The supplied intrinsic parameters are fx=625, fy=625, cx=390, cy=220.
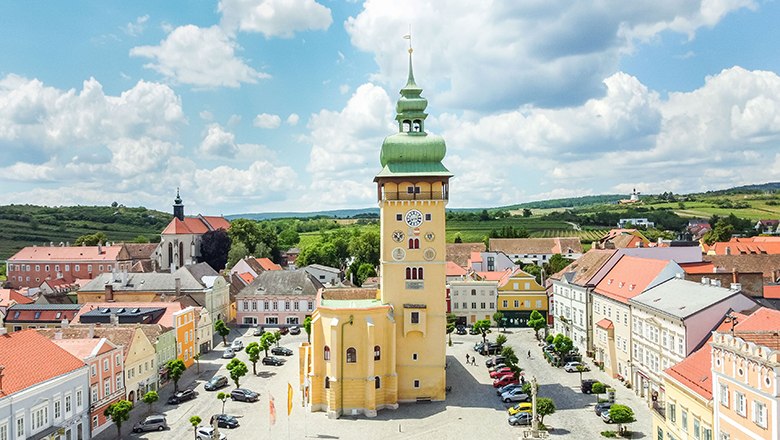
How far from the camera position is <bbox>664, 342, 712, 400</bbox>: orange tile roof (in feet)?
96.8

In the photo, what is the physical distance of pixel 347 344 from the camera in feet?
148

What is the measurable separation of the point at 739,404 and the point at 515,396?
21416mm

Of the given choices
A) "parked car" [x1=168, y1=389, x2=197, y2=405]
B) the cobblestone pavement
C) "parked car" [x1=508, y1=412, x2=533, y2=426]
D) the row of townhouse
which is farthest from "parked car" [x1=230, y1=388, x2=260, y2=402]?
the row of townhouse

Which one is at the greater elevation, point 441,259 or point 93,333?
point 441,259

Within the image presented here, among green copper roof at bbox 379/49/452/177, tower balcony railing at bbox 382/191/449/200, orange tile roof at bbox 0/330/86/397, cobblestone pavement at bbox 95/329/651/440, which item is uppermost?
green copper roof at bbox 379/49/452/177

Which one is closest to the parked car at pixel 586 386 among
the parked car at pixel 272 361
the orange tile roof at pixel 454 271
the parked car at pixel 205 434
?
the parked car at pixel 205 434

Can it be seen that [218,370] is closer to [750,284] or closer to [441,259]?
[441,259]

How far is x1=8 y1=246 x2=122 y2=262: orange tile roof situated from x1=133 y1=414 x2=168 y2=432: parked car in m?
79.3

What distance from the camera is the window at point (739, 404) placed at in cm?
2556

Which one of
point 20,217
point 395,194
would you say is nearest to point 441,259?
Answer: point 395,194

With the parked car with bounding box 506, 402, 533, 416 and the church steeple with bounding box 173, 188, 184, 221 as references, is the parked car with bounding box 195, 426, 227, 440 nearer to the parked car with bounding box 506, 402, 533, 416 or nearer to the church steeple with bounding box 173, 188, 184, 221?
the parked car with bounding box 506, 402, 533, 416

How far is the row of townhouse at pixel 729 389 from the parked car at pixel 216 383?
110 ft

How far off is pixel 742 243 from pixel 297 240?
378 feet

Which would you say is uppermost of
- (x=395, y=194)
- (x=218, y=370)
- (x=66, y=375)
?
(x=395, y=194)
